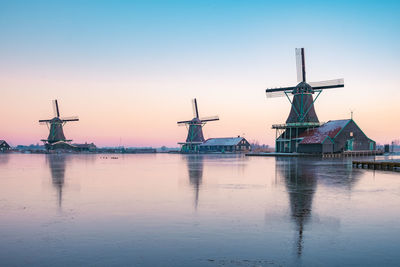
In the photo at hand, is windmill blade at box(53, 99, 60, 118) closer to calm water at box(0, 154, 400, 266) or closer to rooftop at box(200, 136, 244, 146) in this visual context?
rooftop at box(200, 136, 244, 146)

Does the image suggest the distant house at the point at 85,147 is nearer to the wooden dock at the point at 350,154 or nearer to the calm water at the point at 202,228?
the wooden dock at the point at 350,154

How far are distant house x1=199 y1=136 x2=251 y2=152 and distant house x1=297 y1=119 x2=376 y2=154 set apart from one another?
143ft

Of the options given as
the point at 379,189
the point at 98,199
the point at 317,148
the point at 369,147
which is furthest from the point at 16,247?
the point at 369,147

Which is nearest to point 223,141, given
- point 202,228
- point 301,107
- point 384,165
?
point 301,107

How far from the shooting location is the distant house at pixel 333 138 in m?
67.4

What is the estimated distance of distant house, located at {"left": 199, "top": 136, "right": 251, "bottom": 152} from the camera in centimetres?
11456

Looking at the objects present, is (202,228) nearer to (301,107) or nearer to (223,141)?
(301,107)

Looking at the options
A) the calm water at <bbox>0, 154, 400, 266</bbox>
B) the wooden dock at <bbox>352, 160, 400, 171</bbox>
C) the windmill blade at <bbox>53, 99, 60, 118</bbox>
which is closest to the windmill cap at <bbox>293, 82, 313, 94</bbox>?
the wooden dock at <bbox>352, 160, 400, 171</bbox>

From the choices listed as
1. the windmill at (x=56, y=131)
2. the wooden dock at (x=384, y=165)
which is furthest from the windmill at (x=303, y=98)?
the windmill at (x=56, y=131)

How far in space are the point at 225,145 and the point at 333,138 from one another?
50768mm

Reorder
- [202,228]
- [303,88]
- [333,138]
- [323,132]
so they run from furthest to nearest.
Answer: [303,88], [323,132], [333,138], [202,228]

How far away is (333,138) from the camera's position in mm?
67375

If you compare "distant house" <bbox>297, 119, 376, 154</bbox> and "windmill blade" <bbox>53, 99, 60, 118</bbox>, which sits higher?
"windmill blade" <bbox>53, 99, 60, 118</bbox>

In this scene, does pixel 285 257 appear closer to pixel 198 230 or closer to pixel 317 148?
pixel 198 230
